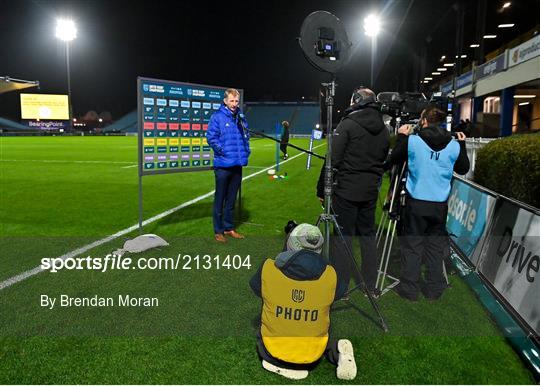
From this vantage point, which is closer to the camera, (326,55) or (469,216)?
(326,55)

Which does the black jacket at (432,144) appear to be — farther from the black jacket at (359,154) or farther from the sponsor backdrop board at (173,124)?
the sponsor backdrop board at (173,124)

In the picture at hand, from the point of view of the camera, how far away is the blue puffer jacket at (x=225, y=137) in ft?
20.4

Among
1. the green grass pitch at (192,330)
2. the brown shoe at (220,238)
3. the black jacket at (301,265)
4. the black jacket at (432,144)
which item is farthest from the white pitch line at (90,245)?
the black jacket at (432,144)

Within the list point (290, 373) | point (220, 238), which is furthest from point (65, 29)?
point (290, 373)

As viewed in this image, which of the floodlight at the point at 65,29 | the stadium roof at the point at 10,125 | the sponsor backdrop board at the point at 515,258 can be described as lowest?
the sponsor backdrop board at the point at 515,258

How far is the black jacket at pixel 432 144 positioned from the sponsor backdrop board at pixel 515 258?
0.62 m

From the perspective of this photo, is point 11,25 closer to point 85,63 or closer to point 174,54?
point 85,63

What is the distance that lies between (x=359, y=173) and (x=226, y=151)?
99.6 inches

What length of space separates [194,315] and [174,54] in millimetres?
62937

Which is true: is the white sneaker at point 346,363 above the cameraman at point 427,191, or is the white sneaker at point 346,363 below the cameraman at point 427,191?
below

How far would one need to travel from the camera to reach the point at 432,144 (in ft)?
13.5

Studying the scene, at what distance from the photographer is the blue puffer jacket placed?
244 inches

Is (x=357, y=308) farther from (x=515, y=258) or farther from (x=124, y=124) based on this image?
(x=124, y=124)

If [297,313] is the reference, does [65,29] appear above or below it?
above
